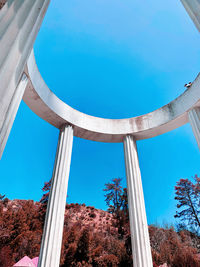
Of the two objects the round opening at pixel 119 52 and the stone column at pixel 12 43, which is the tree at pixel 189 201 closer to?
the round opening at pixel 119 52

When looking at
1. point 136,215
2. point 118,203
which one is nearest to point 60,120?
point 136,215

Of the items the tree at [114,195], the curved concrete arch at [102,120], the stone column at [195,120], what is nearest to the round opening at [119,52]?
the curved concrete arch at [102,120]

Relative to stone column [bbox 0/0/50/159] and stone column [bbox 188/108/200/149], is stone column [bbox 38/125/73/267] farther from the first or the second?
stone column [bbox 188/108/200/149]

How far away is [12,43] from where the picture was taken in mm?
2740

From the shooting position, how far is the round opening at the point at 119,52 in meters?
15.7

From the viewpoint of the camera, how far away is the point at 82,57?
20.0 metres

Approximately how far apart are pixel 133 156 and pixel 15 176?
31.8m

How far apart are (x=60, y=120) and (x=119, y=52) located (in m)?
11.1

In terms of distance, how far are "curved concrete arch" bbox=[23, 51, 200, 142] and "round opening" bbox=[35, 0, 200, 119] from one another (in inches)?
187

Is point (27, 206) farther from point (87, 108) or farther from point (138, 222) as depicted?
point (138, 222)

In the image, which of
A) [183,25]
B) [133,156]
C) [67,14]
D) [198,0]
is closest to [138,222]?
[133,156]

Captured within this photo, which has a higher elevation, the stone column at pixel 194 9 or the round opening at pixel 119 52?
the round opening at pixel 119 52

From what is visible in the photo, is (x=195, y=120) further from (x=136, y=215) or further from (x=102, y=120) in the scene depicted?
(x=136, y=215)

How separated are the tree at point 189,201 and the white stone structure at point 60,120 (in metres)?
16.8
